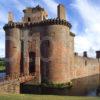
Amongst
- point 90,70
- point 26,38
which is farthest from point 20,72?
point 90,70

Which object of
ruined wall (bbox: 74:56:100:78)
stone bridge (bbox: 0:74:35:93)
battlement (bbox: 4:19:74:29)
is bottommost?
stone bridge (bbox: 0:74:35:93)

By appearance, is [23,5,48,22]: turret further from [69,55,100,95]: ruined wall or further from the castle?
[69,55,100,95]: ruined wall

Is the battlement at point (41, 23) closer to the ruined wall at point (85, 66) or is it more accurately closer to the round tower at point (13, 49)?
the round tower at point (13, 49)

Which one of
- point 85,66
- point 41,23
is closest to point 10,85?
point 41,23

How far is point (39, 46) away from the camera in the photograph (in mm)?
34156

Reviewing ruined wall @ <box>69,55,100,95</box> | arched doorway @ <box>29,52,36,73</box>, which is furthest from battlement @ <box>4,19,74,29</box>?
ruined wall @ <box>69,55,100,95</box>

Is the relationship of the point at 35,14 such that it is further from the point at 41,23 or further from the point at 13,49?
the point at 13,49

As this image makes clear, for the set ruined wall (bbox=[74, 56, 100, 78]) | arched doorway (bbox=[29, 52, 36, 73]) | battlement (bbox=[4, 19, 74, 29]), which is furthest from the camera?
ruined wall (bbox=[74, 56, 100, 78])

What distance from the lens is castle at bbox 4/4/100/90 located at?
33.3 m

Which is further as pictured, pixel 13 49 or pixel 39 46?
pixel 13 49

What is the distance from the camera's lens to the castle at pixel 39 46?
33281 millimetres

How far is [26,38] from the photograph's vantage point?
3519cm

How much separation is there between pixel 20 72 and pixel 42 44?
175 inches

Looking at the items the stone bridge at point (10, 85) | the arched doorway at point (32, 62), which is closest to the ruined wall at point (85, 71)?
the arched doorway at point (32, 62)
